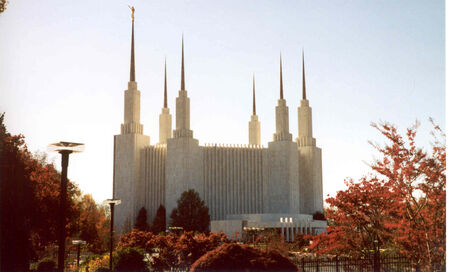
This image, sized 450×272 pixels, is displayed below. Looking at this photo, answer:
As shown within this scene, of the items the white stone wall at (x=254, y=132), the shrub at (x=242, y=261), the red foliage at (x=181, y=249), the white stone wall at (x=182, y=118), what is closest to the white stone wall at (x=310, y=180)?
the white stone wall at (x=254, y=132)

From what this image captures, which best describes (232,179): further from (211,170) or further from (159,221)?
(159,221)

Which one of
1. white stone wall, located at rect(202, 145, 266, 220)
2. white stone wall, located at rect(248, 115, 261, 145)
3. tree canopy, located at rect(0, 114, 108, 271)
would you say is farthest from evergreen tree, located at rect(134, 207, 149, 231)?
tree canopy, located at rect(0, 114, 108, 271)

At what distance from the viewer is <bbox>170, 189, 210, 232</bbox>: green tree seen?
145 feet

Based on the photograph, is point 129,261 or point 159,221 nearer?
point 129,261

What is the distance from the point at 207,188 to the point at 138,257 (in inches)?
1313

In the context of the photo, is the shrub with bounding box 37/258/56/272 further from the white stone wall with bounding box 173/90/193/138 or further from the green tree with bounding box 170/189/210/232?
the white stone wall with bounding box 173/90/193/138

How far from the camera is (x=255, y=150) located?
5222 centimetres

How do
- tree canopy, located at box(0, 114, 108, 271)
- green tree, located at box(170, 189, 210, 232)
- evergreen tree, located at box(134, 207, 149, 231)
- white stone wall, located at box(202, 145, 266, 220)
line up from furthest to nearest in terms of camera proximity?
white stone wall, located at box(202, 145, 266, 220), evergreen tree, located at box(134, 207, 149, 231), green tree, located at box(170, 189, 210, 232), tree canopy, located at box(0, 114, 108, 271)

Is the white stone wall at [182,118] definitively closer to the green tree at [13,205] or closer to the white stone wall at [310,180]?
the white stone wall at [310,180]

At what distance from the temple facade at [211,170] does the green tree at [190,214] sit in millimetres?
1987

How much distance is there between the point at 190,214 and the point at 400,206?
1281 inches

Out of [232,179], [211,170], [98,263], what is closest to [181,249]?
[98,263]

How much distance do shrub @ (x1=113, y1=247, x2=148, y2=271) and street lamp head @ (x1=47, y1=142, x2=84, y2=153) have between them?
268 inches

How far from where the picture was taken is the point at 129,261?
17.1 meters
